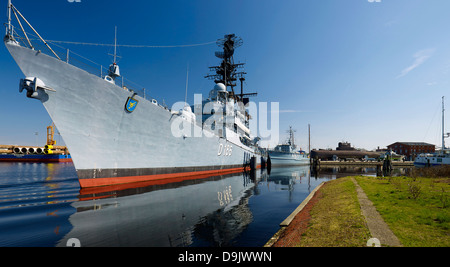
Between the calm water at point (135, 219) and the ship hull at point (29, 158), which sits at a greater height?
the calm water at point (135, 219)

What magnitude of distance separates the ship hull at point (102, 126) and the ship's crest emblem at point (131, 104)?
24cm

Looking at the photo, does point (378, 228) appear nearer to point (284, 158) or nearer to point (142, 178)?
point (142, 178)

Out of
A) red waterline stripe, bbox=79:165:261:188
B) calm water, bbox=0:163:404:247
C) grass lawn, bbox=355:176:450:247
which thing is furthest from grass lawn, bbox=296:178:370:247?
red waterline stripe, bbox=79:165:261:188

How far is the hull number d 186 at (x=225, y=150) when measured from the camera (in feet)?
84.3

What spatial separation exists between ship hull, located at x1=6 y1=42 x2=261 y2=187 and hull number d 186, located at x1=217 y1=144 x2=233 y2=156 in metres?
7.58

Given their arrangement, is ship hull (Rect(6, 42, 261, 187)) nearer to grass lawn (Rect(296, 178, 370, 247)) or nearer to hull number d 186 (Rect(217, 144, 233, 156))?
hull number d 186 (Rect(217, 144, 233, 156))

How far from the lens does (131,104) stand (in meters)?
14.3

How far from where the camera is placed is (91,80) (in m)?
12.5

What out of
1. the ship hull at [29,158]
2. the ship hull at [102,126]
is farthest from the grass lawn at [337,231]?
the ship hull at [29,158]

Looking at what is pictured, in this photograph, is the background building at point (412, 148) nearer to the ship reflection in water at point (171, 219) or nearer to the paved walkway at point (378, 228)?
the paved walkway at point (378, 228)

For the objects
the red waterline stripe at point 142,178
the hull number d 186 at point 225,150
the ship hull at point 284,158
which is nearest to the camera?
the red waterline stripe at point 142,178
